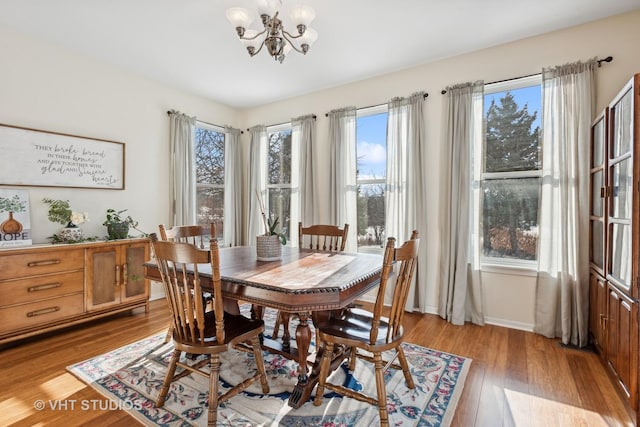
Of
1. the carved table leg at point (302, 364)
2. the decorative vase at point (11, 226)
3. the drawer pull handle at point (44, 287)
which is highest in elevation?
the decorative vase at point (11, 226)

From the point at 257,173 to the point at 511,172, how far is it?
10.8 ft

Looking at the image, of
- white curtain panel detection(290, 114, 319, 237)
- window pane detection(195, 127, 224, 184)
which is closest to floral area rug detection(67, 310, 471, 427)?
white curtain panel detection(290, 114, 319, 237)

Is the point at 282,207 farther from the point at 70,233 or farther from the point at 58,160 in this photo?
the point at 58,160

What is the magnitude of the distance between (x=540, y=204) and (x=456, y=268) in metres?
0.96

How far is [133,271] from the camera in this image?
3236 millimetres

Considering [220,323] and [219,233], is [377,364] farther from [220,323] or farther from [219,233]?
[219,233]

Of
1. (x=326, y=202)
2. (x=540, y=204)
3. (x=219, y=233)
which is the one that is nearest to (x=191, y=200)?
(x=219, y=233)

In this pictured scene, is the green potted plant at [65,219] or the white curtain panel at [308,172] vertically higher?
the white curtain panel at [308,172]

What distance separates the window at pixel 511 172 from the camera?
2.97 metres

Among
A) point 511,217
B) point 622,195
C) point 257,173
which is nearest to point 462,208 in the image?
A: point 511,217

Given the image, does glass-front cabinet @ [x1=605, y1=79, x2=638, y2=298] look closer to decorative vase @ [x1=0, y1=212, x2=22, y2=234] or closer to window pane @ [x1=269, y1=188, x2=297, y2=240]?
window pane @ [x1=269, y1=188, x2=297, y2=240]

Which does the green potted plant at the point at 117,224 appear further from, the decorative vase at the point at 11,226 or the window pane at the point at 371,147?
the window pane at the point at 371,147

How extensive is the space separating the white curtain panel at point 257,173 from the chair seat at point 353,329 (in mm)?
2933

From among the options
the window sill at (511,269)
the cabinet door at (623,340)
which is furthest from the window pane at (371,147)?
the cabinet door at (623,340)
